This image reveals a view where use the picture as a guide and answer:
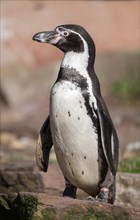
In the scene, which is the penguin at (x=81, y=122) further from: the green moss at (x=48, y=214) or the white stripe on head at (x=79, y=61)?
the green moss at (x=48, y=214)

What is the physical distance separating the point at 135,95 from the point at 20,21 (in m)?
5.50

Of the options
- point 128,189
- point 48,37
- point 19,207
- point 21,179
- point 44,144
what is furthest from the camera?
point 21,179

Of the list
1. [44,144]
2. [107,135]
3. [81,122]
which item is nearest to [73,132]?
[81,122]

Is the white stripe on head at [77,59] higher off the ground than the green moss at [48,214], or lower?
higher

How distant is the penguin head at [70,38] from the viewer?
568 cm

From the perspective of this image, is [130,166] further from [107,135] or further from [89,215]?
[89,215]

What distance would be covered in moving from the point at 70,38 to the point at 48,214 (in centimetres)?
140

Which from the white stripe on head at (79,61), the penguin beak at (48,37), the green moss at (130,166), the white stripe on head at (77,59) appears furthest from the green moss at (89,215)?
the green moss at (130,166)

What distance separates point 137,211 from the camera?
5.50 m

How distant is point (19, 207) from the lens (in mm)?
5117

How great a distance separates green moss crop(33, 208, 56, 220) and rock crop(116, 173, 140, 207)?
228 cm

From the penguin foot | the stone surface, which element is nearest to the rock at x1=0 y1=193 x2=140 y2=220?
the penguin foot

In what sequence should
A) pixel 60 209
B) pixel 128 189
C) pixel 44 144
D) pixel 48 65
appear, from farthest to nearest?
pixel 48 65, pixel 128 189, pixel 44 144, pixel 60 209

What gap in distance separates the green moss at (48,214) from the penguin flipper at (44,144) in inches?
40.4
